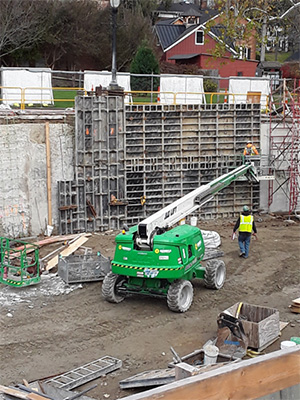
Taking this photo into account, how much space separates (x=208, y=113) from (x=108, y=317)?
11.2 meters

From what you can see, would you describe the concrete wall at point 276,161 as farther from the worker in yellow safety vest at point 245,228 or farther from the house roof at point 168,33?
the house roof at point 168,33

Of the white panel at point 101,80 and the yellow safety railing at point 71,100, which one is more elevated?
the white panel at point 101,80

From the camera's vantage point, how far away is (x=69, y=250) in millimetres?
17312

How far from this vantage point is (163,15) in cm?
6588

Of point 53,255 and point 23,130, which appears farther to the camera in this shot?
point 23,130

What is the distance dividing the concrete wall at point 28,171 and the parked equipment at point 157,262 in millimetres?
6498

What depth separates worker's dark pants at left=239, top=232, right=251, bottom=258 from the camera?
16.8m

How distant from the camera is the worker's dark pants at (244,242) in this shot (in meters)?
16.8

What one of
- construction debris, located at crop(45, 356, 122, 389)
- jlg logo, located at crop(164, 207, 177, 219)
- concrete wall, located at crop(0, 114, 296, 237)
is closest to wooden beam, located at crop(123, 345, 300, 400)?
construction debris, located at crop(45, 356, 122, 389)

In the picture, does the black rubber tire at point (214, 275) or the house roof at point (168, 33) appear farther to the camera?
the house roof at point (168, 33)

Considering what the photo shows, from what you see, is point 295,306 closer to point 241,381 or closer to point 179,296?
point 179,296

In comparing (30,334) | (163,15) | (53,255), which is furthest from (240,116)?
(163,15)

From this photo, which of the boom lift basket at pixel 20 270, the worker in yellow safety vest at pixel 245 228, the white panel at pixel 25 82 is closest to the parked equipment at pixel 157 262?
the boom lift basket at pixel 20 270

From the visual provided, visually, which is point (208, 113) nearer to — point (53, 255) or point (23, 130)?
point (23, 130)
